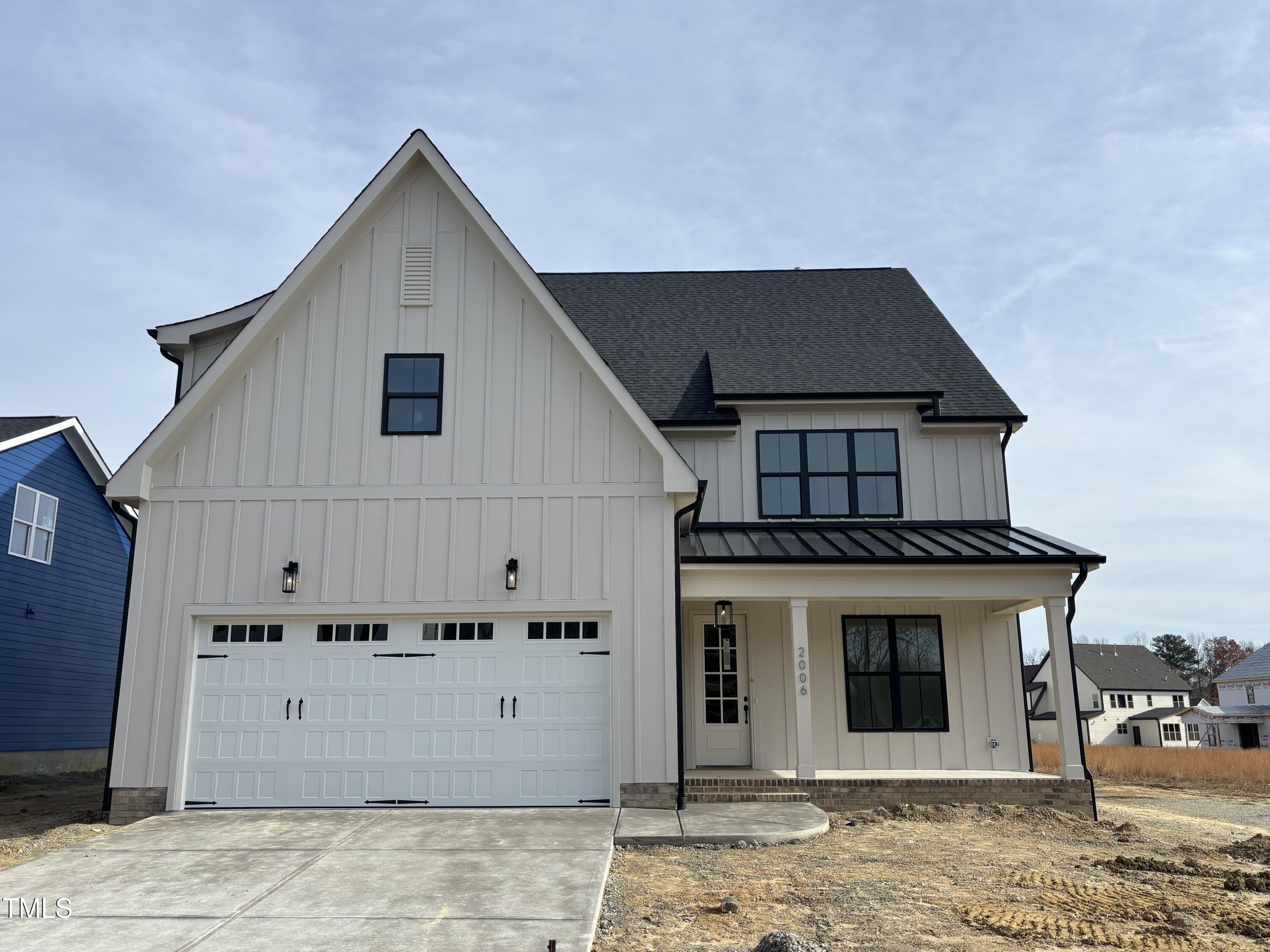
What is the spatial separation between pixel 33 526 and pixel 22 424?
2.09 metres

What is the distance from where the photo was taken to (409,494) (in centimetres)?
1104

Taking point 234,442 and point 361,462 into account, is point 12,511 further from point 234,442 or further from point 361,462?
point 361,462

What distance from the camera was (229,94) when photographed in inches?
491

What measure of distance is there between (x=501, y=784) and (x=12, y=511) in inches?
496

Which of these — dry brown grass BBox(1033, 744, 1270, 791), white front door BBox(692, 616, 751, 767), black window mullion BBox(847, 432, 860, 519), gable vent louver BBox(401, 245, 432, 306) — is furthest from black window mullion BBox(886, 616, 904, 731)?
gable vent louver BBox(401, 245, 432, 306)

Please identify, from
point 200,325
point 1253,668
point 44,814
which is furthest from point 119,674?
point 1253,668

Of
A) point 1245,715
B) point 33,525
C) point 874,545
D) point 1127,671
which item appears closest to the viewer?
point 874,545

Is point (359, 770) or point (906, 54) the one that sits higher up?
point (906, 54)

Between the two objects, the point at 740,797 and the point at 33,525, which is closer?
the point at 740,797

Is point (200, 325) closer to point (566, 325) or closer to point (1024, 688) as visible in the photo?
point (566, 325)

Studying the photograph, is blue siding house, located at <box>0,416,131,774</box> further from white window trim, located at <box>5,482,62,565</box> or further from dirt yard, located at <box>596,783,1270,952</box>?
dirt yard, located at <box>596,783,1270,952</box>

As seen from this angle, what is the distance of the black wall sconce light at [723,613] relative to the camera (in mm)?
12508

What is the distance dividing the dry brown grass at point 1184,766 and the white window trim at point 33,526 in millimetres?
19546

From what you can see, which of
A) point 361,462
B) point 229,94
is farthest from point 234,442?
Answer: point 229,94
